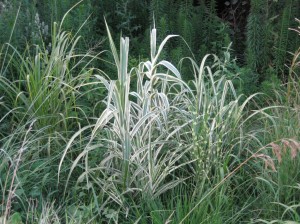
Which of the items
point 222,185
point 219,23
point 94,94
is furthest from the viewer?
point 219,23

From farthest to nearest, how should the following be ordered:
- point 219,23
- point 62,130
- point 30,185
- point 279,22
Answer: point 219,23 → point 279,22 → point 62,130 → point 30,185

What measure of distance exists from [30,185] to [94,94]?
997 mm

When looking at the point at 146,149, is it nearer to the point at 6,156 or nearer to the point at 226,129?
the point at 226,129

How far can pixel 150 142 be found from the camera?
371 cm

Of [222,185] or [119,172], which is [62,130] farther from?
[222,185]

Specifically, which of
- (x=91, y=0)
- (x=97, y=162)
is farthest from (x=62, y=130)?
(x=91, y=0)

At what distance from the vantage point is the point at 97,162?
4082 mm

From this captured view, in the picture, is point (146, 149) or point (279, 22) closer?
point (146, 149)

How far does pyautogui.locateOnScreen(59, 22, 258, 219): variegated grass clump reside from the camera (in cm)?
372

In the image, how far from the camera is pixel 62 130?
14.3ft

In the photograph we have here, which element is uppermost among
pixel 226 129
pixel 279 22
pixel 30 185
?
pixel 279 22

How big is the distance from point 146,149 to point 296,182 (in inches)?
36.5

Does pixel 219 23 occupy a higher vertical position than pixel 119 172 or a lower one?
higher

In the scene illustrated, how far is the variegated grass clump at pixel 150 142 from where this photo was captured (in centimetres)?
372
